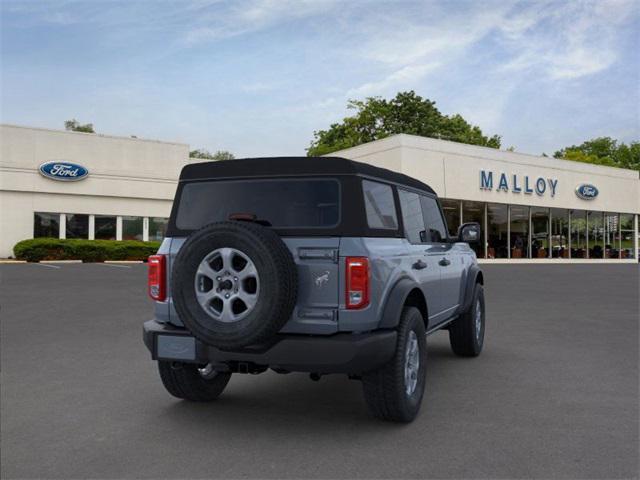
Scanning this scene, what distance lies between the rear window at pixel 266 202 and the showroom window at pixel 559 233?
1631 inches

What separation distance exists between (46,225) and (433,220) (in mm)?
33707

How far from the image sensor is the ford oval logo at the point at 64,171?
115 ft

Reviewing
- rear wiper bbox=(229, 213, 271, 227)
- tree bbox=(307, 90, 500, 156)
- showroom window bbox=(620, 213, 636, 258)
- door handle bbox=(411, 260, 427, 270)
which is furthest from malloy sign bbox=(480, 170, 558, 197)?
rear wiper bbox=(229, 213, 271, 227)

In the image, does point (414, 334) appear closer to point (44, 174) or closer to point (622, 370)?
point (622, 370)

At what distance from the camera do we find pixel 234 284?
13.3 feet

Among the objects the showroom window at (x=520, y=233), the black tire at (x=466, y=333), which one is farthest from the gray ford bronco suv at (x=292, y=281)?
the showroom window at (x=520, y=233)

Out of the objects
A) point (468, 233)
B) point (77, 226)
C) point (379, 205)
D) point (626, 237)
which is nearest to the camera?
point (379, 205)

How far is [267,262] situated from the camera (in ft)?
A: 12.9

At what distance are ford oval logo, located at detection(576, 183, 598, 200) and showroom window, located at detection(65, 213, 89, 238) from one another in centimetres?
3247

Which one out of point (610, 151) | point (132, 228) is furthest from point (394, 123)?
point (610, 151)

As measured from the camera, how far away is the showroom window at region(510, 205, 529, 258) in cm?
4047

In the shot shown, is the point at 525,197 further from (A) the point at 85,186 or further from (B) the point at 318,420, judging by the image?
(B) the point at 318,420

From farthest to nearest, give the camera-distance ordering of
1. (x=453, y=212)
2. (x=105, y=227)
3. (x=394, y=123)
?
(x=394, y=123) → (x=453, y=212) → (x=105, y=227)

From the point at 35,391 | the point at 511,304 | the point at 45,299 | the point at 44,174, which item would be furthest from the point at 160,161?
the point at 35,391
